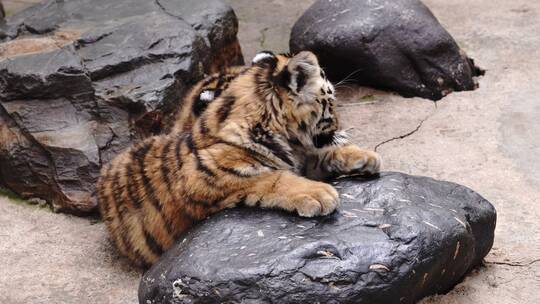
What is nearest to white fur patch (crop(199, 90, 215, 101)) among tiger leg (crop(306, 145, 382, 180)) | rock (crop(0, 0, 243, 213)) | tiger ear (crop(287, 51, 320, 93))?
A: rock (crop(0, 0, 243, 213))

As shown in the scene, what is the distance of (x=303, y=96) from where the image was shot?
434 cm

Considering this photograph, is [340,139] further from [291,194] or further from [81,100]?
[81,100]

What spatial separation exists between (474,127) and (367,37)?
115cm

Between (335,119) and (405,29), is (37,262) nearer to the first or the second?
(335,119)

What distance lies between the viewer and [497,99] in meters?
6.47

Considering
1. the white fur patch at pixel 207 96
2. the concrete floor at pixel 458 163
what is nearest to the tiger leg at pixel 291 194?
the concrete floor at pixel 458 163

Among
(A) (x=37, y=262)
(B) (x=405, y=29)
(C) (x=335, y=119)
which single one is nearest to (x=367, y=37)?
(B) (x=405, y=29)

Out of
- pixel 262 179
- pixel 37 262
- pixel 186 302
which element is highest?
pixel 262 179

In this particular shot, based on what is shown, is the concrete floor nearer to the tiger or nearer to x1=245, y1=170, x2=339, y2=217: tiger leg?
the tiger

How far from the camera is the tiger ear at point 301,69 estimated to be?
4.23m

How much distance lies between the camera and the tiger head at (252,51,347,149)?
4.28m

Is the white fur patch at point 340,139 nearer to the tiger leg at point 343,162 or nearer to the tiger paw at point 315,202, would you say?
the tiger leg at point 343,162

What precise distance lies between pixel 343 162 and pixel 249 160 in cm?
56

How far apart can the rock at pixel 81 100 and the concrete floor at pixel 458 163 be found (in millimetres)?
246
